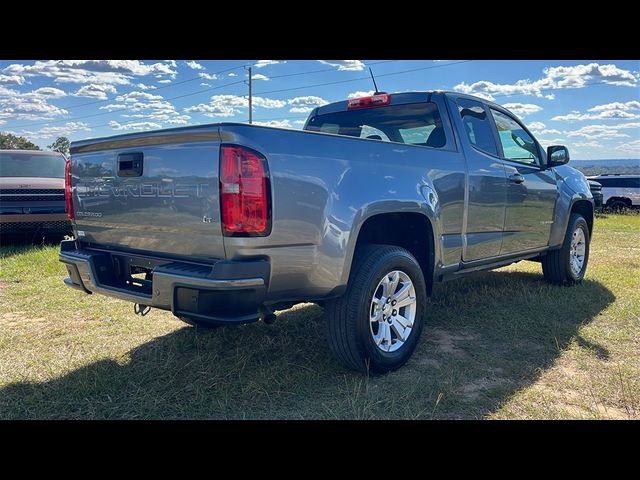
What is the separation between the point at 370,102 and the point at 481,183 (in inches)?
48.4

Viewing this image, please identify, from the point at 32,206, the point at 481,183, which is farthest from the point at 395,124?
the point at 32,206

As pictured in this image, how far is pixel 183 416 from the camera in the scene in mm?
2949

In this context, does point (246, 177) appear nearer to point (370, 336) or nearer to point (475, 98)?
point (370, 336)

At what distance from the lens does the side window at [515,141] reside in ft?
16.4

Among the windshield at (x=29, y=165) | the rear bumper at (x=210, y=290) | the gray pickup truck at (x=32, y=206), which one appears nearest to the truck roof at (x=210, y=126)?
the rear bumper at (x=210, y=290)

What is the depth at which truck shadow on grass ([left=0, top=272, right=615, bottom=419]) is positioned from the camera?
302 cm

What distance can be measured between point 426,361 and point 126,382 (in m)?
2.10

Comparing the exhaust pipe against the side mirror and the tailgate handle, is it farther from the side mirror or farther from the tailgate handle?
the side mirror

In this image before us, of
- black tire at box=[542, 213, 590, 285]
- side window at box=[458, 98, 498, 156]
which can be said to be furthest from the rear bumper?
black tire at box=[542, 213, 590, 285]

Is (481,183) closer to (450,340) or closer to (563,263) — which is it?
(450,340)

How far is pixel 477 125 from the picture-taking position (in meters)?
4.67

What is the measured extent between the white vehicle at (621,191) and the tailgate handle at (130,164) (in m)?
20.7

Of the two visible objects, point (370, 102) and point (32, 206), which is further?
point (32, 206)

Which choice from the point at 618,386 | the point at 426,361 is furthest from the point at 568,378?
the point at 426,361
